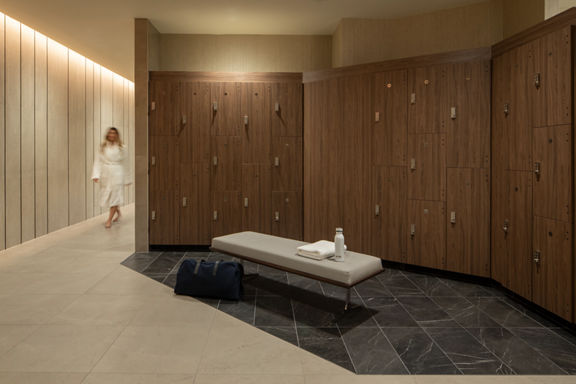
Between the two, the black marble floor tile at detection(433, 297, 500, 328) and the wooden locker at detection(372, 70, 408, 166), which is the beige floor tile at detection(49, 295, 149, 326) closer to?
the black marble floor tile at detection(433, 297, 500, 328)

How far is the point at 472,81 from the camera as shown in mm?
4340

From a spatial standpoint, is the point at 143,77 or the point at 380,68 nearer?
the point at 380,68

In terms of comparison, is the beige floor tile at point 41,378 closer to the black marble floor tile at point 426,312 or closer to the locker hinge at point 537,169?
the black marble floor tile at point 426,312

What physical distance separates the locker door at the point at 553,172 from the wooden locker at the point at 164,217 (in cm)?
451

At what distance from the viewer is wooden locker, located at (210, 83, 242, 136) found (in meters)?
5.87

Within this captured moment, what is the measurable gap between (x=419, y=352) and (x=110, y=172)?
267 inches

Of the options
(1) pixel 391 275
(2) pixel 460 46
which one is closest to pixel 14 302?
(1) pixel 391 275

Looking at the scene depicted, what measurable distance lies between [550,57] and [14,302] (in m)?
5.17

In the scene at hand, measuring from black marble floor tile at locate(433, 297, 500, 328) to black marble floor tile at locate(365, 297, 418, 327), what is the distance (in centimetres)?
40

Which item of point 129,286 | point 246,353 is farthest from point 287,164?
point 246,353

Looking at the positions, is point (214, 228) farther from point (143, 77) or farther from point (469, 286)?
point (469, 286)

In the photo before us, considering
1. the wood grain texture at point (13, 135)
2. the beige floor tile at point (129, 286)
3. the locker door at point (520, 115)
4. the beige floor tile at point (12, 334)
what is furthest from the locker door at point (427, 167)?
the wood grain texture at point (13, 135)

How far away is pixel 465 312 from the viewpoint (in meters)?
3.56

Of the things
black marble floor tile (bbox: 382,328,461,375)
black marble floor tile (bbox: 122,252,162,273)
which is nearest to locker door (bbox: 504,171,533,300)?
black marble floor tile (bbox: 382,328,461,375)
